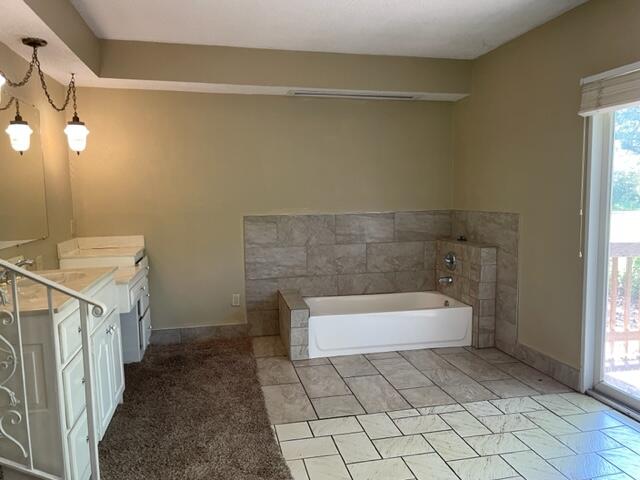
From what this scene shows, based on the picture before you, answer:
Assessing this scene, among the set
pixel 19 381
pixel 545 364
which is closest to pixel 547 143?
pixel 545 364

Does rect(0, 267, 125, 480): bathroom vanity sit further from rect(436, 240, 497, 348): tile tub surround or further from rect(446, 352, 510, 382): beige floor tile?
rect(436, 240, 497, 348): tile tub surround

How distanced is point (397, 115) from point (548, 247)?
2.06 meters

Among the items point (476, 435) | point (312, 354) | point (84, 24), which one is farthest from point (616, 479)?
point (84, 24)

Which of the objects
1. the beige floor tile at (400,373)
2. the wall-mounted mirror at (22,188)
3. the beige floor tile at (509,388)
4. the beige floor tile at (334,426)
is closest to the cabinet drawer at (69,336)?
the wall-mounted mirror at (22,188)

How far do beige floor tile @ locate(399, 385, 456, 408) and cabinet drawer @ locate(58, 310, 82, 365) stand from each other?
6.82 ft

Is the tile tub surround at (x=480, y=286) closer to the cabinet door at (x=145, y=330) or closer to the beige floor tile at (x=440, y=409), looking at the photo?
the beige floor tile at (x=440, y=409)

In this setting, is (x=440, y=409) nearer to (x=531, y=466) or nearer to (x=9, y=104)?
(x=531, y=466)

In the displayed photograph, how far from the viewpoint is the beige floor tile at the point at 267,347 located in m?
4.08

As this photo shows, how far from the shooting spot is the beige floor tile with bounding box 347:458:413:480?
229 cm

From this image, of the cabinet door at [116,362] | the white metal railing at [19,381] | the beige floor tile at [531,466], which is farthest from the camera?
the cabinet door at [116,362]

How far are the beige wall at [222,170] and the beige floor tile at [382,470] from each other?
2449 mm

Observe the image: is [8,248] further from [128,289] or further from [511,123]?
[511,123]

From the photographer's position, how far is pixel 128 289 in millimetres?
3275

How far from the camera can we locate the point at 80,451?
2137 mm
